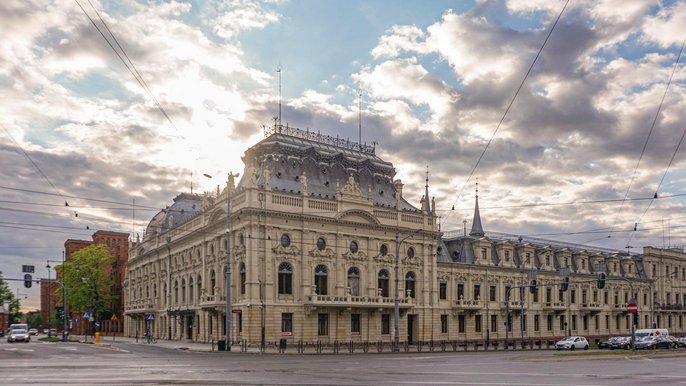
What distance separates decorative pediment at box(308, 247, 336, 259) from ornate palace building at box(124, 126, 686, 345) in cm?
11

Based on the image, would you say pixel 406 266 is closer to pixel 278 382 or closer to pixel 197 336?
pixel 197 336

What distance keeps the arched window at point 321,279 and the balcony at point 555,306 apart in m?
34.7

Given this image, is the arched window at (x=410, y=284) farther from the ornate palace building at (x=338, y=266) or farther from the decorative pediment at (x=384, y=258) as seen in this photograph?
the decorative pediment at (x=384, y=258)

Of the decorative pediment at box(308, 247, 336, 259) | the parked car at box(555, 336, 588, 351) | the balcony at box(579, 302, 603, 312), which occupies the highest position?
the decorative pediment at box(308, 247, 336, 259)

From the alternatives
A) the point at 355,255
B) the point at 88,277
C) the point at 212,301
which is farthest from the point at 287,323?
the point at 88,277

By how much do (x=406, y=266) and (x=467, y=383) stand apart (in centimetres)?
4959

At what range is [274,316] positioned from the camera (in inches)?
2404

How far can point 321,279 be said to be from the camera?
65312 mm

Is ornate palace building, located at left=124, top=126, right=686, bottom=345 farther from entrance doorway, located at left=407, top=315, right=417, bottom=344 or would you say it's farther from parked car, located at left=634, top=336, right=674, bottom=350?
parked car, located at left=634, top=336, right=674, bottom=350

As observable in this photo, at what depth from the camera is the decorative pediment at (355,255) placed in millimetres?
66625

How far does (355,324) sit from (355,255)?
6.78 m

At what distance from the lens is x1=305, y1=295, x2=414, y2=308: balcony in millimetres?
62750

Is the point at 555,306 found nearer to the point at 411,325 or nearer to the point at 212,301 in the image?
the point at 411,325

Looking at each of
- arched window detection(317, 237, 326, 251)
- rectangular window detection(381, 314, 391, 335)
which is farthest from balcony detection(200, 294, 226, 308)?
rectangular window detection(381, 314, 391, 335)
